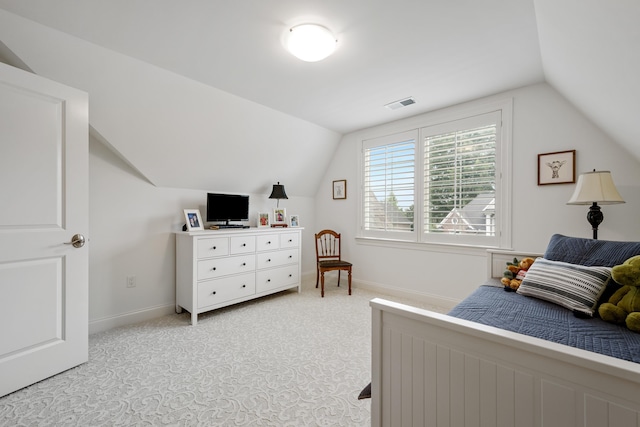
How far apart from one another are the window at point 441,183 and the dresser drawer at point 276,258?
3.67ft

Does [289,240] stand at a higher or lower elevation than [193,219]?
lower

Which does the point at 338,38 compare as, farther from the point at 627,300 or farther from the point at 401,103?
the point at 627,300

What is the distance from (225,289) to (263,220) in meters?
1.10

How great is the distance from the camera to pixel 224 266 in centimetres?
292

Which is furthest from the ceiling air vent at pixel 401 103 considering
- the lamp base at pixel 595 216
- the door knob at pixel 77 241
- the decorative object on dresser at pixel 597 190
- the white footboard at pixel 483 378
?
the door knob at pixel 77 241

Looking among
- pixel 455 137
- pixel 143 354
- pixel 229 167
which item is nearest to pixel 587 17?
pixel 455 137

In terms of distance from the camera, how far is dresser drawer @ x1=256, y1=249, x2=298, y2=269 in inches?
129

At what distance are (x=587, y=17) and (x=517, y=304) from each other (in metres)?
1.55

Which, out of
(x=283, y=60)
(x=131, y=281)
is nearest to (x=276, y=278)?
(x=131, y=281)

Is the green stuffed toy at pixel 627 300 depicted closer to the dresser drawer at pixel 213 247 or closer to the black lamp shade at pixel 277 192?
the dresser drawer at pixel 213 247

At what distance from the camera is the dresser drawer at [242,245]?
9.84 ft

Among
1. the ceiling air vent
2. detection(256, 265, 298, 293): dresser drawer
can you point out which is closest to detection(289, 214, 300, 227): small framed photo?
detection(256, 265, 298, 293): dresser drawer

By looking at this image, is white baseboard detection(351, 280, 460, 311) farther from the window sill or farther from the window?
the window

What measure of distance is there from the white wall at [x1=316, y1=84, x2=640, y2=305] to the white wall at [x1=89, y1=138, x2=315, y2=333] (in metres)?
2.70
